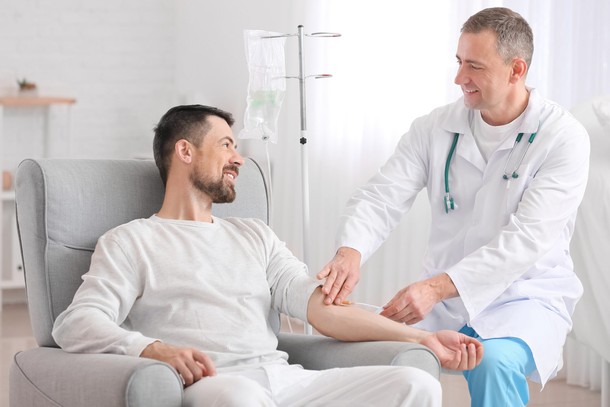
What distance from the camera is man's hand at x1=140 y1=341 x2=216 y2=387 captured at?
6.58 ft

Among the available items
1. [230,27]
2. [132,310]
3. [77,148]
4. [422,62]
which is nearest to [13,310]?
[77,148]

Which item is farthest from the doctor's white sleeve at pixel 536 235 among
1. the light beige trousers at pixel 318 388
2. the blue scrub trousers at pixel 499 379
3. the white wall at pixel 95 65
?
the white wall at pixel 95 65

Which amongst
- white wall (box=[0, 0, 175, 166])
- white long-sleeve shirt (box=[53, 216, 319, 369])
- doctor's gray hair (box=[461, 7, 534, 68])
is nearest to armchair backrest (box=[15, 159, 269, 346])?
white long-sleeve shirt (box=[53, 216, 319, 369])

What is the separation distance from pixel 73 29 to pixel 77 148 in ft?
2.32

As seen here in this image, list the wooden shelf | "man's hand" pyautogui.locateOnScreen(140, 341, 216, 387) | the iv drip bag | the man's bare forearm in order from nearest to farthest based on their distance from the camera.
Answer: "man's hand" pyautogui.locateOnScreen(140, 341, 216, 387)
the man's bare forearm
the iv drip bag
the wooden shelf

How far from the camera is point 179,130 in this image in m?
2.53

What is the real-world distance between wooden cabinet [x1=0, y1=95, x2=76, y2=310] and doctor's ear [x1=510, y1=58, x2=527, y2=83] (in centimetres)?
371

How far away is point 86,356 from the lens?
6.72 feet

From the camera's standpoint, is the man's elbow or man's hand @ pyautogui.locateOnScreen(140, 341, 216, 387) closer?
man's hand @ pyautogui.locateOnScreen(140, 341, 216, 387)

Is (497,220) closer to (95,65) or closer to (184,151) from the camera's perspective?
(184,151)

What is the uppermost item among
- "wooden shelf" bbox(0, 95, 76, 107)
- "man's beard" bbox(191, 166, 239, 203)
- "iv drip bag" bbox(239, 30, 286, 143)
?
"iv drip bag" bbox(239, 30, 286, 143)

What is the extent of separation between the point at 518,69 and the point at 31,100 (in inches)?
148

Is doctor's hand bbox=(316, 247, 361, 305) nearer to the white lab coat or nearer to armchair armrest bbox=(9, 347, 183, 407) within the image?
the white lab coat

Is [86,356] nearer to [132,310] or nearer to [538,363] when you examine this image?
[132,310]
